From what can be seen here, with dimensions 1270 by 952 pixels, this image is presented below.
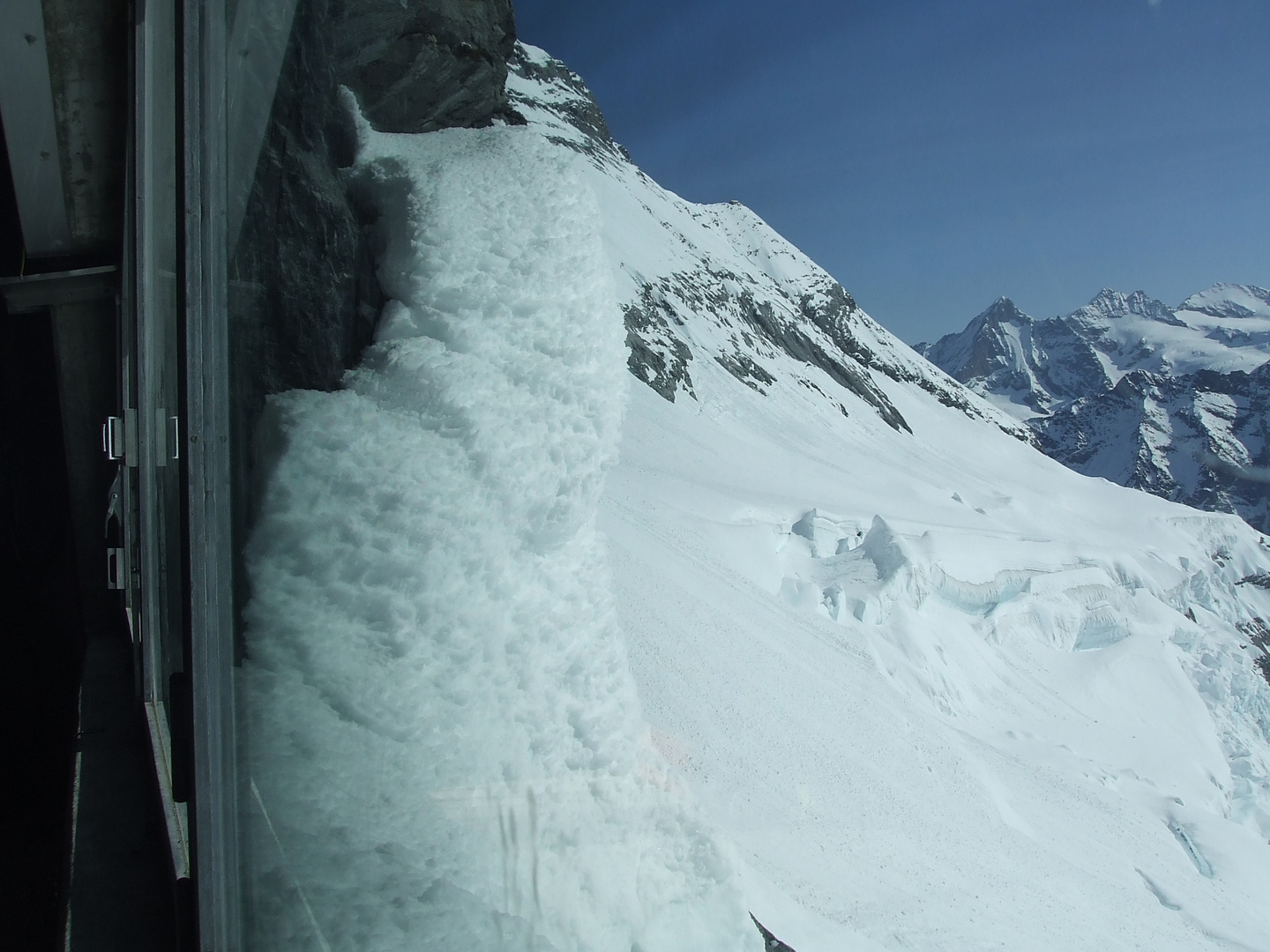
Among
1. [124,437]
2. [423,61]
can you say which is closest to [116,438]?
[124,437]

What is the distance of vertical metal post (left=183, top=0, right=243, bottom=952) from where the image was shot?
1587 millimetres

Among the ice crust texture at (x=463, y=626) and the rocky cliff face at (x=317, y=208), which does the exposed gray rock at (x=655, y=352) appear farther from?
the ice crust texture at (x=463, y=626)

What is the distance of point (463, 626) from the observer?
2322 mm

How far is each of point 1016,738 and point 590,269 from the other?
1192cm

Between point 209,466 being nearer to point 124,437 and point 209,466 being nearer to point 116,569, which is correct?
point 124,437

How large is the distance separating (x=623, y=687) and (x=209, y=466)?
1.74 metres

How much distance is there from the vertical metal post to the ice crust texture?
11 cm

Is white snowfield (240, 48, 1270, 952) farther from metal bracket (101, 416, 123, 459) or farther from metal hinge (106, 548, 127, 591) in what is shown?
metal hinge (106, 548, 127, 591)

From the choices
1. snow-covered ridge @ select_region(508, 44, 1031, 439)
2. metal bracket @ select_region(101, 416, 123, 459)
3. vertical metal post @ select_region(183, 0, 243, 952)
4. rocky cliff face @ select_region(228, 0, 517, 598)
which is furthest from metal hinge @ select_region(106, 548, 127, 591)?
snow-covered ridge @ select_region(508, 44, 1031, 439)

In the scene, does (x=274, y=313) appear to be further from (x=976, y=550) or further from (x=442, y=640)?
(x=976, y=550)

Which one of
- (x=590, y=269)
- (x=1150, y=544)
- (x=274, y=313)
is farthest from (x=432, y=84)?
(x=1150, y=544)

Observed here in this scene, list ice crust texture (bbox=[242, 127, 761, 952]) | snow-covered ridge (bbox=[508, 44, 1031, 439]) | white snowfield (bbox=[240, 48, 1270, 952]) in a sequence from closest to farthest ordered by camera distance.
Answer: ice crust texture (bbox=[242, 127, 761, 952]) → white snowfield (bbox=[240, 48, 1270, 952]) → snow-covered ridge (bbox=[508, 44, 1031, 439])

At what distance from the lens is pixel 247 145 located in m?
1.81

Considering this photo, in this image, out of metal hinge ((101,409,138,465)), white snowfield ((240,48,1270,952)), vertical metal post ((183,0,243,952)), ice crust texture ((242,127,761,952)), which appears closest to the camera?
vertical metal post ((183,0,243,952))
